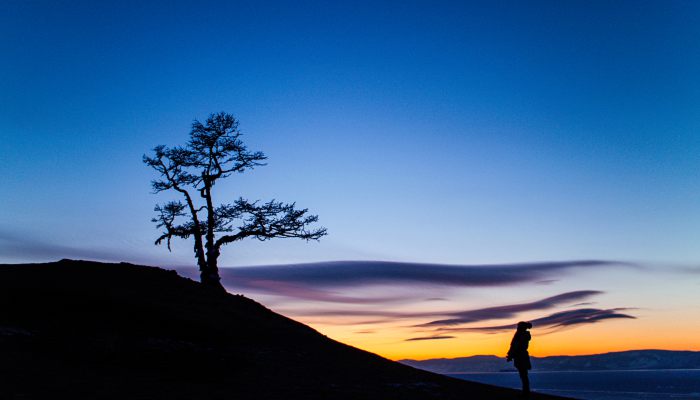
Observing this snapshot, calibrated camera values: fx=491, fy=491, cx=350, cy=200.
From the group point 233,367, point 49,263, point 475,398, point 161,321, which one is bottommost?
point 475,398

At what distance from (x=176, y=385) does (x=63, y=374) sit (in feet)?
9.48

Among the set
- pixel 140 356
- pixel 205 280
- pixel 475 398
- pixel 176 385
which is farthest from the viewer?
pixel 205 280

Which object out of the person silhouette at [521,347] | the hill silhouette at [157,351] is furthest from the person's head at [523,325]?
the hill silhouette at [157,351]

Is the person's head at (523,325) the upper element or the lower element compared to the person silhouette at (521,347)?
upper

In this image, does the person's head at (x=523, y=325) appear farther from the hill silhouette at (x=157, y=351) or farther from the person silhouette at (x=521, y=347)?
the hill silhouette at (x=157, y=351)

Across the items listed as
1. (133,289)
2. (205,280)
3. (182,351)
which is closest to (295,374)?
(182,351)

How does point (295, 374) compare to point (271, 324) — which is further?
point (271, 324)

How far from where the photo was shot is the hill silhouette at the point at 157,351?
1327 centimetres

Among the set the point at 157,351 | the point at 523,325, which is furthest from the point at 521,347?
the point at 157,351

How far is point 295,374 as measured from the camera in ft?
57.2

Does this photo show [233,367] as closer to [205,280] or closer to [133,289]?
[133,289]

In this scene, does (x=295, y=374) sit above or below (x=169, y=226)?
below

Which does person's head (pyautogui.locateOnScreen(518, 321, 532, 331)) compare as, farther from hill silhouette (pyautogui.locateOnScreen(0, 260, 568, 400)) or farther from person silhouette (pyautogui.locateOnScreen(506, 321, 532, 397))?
hill silhouette (pyautogui.locateOnScreen(0, 260, 568, 400))

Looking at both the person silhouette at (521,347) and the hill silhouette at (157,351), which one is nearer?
the hill silhouette at (157,351)
